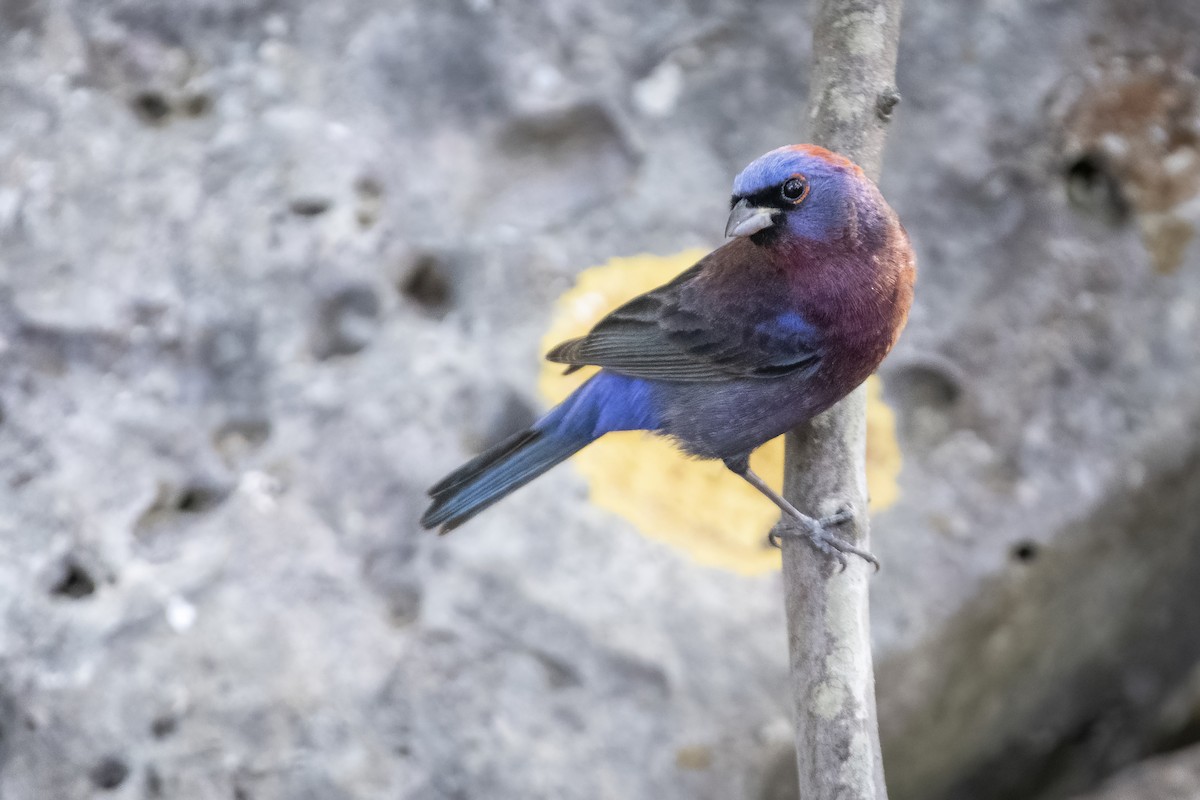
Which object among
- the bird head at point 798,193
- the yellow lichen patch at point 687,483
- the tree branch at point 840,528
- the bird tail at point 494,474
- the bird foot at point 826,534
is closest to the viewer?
the tree branch at point 840,528

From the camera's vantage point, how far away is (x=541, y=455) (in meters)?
2.65

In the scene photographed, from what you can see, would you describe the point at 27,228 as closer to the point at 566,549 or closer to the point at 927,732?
the point at 566,549

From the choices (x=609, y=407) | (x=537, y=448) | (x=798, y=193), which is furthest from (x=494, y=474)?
(x=798, y=193)

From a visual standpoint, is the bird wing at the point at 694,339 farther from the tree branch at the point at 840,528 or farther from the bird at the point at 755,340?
the tree branch at the point at 840,528

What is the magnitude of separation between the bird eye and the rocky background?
1227mm

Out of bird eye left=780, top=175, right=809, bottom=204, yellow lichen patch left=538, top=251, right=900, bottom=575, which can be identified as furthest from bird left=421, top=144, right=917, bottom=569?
yellow lichen patch left=538, top=251, right=900, bottom=575

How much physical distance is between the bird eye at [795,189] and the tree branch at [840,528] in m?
0.29

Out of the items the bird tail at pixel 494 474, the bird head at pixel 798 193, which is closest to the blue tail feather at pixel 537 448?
the bird tail at pixel 494 474

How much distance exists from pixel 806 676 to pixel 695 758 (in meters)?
1.01

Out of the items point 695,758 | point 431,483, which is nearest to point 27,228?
point 431,483

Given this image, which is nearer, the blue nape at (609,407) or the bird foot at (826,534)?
the bird foot at (826,534)

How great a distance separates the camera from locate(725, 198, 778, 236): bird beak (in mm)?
2359

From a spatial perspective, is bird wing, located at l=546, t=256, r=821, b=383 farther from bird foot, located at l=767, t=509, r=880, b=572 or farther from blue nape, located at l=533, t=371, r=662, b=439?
bird foot, located at l=767, t=509, r=880, b=572

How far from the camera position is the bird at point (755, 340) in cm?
238
